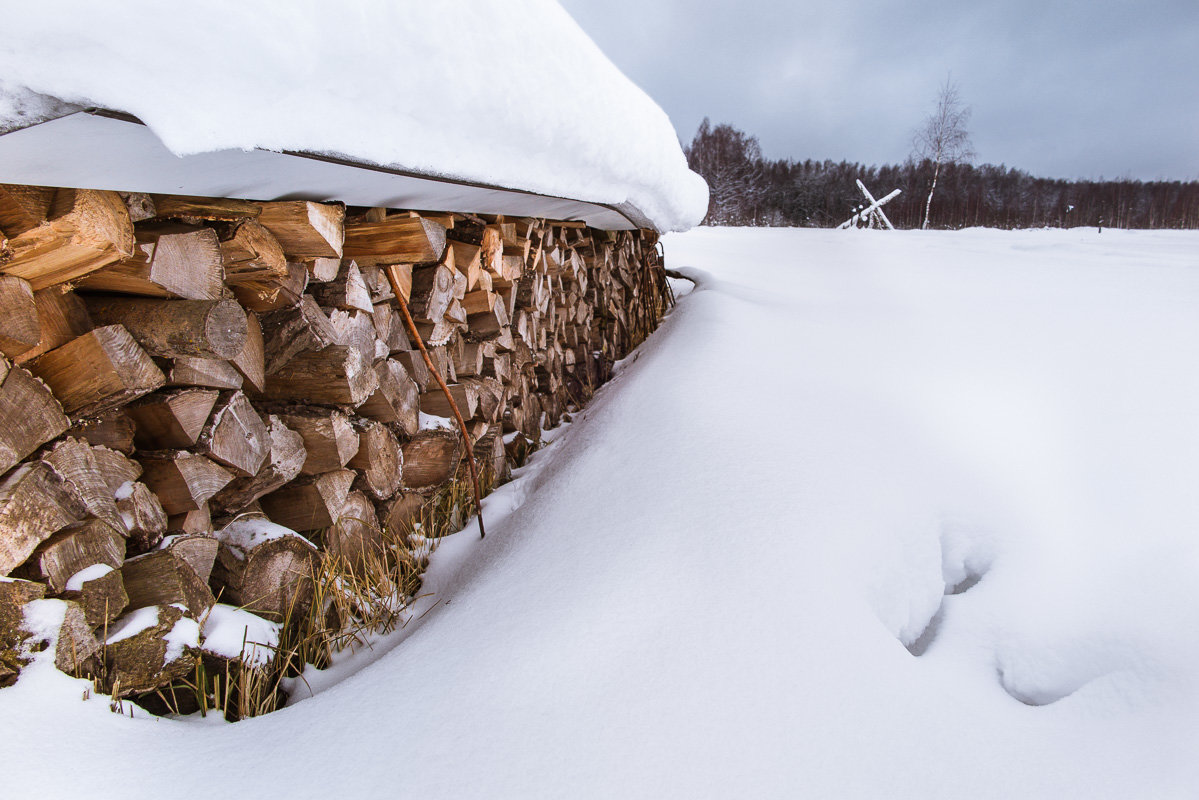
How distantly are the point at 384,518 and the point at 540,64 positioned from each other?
1.12 metres

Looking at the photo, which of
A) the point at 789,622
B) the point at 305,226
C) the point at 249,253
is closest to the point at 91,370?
the point at 249,253

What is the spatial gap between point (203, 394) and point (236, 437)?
100 millimetres

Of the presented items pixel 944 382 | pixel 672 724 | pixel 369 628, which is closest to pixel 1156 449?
pixel 944 382

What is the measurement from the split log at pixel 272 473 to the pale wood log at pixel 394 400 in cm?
22

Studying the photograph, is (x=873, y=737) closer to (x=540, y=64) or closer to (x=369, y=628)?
(x=369, y=628)

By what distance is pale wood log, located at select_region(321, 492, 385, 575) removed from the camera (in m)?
1.40

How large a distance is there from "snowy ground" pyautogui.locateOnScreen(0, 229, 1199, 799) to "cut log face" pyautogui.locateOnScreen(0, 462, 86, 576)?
17 cm

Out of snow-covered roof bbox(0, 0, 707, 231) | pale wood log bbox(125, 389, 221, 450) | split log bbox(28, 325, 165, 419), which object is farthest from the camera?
pale wood log bbox(125, 389, 221, 450)

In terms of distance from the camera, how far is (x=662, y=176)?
2.18 m

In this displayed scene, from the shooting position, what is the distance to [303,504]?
1.34 meters

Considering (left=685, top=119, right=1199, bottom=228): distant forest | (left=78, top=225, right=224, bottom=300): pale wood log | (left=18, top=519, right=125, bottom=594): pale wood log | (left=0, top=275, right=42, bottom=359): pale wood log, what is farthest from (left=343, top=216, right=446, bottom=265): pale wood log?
(left=685, top=119, right=1199, bottom=228): distant forest

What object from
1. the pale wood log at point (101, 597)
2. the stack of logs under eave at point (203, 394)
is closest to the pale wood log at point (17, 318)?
the stack of logs under eave at point (203, 394)

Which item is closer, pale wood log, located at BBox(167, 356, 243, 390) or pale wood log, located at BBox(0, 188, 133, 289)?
pale wood log, located at BBox(0, 188, 133, 289)

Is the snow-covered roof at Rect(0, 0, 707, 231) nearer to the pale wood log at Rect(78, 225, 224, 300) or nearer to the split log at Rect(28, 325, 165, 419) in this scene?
the pale wood log at Rect(78, 225, 224, 300)
